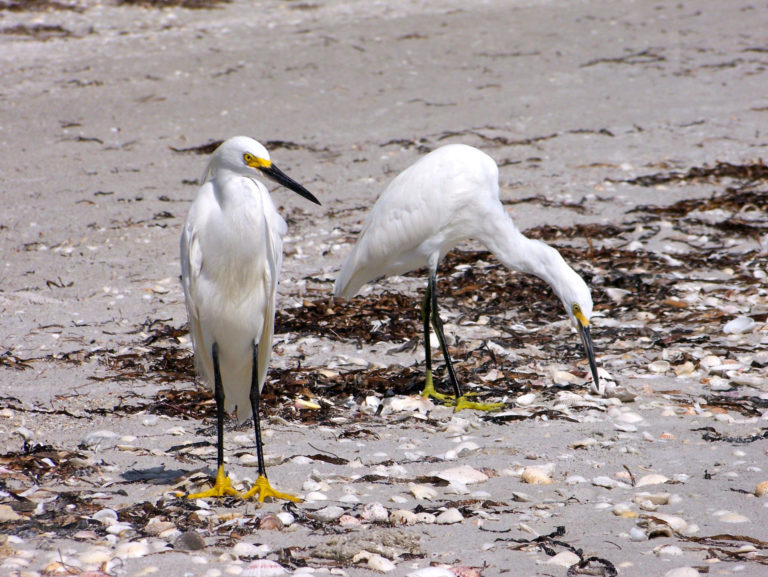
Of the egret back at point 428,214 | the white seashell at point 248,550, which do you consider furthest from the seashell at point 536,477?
the egret back at point 428,214

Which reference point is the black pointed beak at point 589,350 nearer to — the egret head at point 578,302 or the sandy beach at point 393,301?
the egret head at point 578,302

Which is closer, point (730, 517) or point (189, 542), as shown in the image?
point (189, 542)

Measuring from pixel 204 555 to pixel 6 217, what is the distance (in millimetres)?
4752

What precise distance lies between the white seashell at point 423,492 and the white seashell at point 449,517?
6.9 inches

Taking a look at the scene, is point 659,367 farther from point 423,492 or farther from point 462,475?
point 423,492

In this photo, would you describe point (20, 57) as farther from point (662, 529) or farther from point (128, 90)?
point (662, 529)

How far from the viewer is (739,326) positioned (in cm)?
458

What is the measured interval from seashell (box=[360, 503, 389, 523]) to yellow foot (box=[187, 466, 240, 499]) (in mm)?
Answer: 513

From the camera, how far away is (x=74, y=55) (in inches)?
383

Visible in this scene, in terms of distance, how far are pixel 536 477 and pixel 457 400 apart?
1094 millimetres

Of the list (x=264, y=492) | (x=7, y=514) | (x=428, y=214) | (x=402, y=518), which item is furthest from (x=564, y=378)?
(x=7, y=514)

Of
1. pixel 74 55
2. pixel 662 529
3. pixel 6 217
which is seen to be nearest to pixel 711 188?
pixel 662 529

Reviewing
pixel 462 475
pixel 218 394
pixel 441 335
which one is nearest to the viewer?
pixel 462 475

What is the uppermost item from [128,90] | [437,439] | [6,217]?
[128,90]
